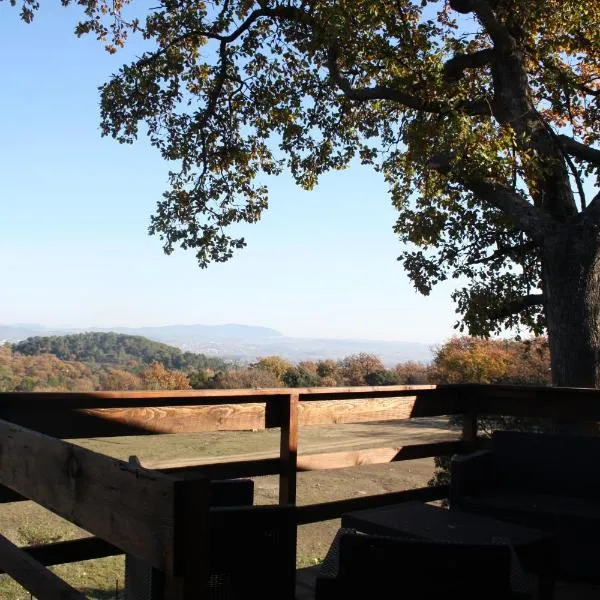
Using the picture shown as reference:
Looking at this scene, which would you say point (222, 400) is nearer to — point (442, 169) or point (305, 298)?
point (442, 169)

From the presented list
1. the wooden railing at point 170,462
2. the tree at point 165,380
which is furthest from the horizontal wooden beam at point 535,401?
the tree at point 165,380

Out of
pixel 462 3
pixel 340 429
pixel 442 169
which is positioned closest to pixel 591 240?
pixel 442 169

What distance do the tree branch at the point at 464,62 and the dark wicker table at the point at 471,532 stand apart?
19.3 ft

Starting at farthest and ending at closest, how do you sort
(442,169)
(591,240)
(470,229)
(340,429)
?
(340,429)
(470,229)
(442,169)
(591,240)

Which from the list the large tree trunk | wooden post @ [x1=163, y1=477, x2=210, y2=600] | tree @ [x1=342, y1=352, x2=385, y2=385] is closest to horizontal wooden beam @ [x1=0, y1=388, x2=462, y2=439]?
wooden post @ [x1=163, y1=477, x2=210, y2=600]

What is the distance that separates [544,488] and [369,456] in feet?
3.01

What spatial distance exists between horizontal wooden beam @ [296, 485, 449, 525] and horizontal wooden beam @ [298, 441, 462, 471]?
195mm

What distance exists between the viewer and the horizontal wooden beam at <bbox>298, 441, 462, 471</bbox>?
363 cm

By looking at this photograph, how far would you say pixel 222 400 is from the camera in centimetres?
327

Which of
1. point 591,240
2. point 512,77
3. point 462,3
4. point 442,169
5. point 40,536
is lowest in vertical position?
point 40,536

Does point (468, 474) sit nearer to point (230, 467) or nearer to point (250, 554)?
point (230, 467)

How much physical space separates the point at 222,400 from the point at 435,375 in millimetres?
14531

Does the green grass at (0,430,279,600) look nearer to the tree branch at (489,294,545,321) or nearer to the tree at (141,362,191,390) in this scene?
the tree branch at (489,294,545,321)

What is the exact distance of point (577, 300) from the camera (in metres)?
6.23
